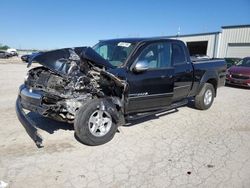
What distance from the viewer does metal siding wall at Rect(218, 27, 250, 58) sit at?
23.3m

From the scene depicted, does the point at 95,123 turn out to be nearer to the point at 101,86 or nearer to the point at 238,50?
the point at 101,86

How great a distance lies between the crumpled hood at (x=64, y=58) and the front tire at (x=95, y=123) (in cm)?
79

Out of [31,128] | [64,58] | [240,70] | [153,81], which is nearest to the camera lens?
[31,128]

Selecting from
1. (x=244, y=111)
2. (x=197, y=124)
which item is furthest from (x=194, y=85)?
(x=244, y=111)

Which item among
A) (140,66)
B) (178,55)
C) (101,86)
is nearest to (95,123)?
(101,86)

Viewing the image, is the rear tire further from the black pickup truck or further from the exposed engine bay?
the exposed engine bay

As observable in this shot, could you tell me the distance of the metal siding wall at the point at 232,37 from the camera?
76.4 feet

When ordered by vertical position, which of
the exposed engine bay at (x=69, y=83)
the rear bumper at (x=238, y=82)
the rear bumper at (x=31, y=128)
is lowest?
the rear bumper at (x=238, y=82)

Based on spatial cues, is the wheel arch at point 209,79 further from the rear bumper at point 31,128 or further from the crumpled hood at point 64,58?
the rear bumper at point 31,128

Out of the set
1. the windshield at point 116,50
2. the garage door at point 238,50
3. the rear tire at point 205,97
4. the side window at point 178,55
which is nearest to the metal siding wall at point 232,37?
the garage door at point 238,50

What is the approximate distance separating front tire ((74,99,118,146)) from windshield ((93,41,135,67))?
3.41 ft

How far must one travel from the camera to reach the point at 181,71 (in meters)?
5.84

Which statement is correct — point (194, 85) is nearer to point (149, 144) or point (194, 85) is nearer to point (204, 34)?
point (149, 144)

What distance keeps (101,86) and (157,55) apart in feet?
4.93
